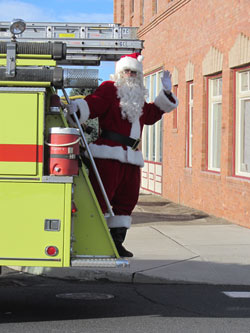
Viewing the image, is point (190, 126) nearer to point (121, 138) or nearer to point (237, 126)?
point (237, 126)

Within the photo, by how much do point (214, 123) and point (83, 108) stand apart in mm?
8709

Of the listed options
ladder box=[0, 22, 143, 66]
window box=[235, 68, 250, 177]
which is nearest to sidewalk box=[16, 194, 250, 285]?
window box=[235, 68, 250, 177]

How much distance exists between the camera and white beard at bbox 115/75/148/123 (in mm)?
6918

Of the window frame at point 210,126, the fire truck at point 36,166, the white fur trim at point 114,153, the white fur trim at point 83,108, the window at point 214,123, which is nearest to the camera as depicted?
the fire truck at point 36,166

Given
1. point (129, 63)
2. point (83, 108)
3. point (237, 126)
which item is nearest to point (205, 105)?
point (237, 126)

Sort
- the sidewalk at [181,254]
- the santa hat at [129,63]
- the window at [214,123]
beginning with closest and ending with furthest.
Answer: the santa hat at [129,63]
the sidewalk at [181,254]
the window at [214,123]

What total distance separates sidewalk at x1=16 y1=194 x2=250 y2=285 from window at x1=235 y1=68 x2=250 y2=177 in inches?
44.5

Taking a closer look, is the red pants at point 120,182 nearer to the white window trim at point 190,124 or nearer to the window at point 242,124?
the window at point 242,124

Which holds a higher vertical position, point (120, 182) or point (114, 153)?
point (114, 153)

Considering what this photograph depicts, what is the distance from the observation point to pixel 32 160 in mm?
5660

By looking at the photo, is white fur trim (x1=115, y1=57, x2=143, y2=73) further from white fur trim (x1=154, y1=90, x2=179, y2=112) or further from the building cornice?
the building cornice

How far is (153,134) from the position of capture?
2164 cm

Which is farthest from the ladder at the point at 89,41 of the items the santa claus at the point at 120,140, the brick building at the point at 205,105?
the brick building at the point at 205,105

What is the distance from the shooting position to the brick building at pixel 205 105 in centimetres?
1315
